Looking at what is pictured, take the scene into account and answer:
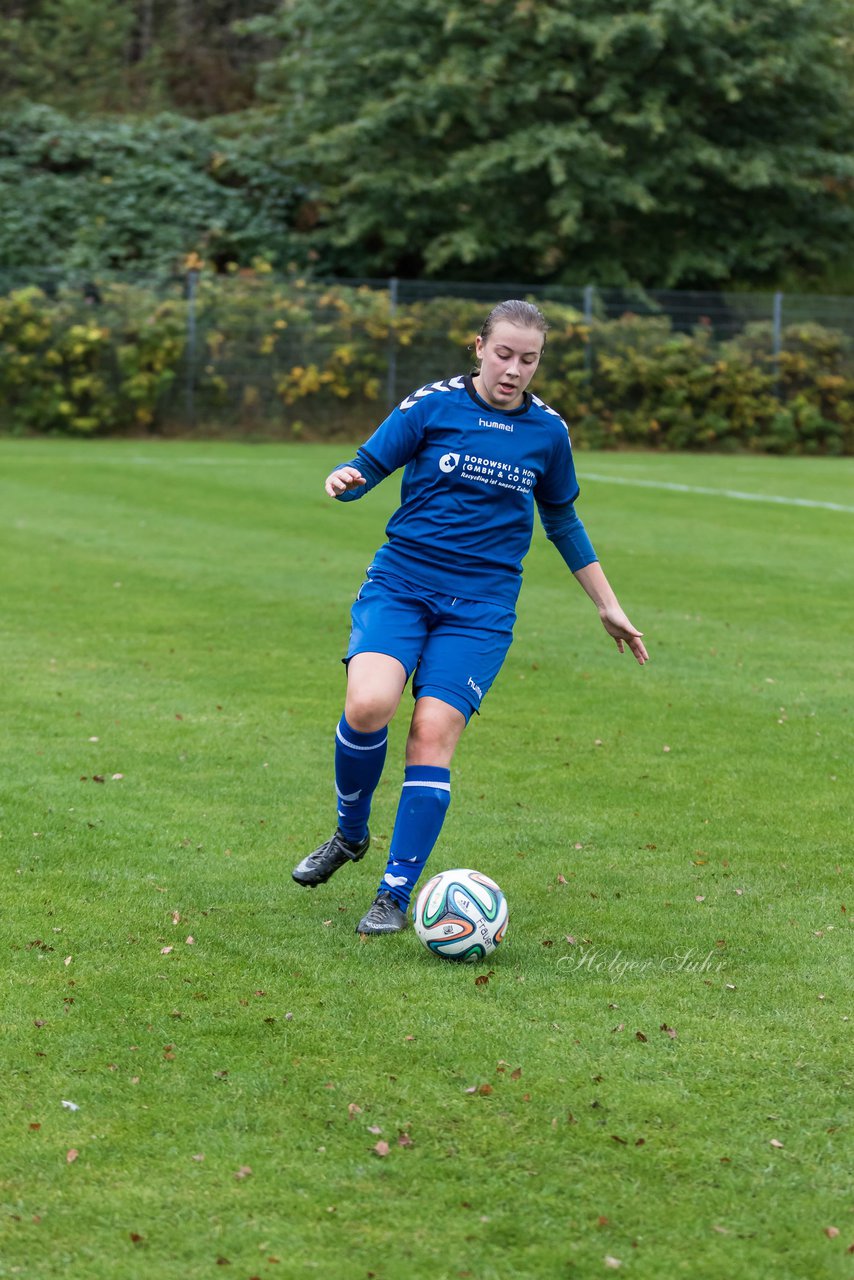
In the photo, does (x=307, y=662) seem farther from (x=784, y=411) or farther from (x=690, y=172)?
(x=690, y=172)

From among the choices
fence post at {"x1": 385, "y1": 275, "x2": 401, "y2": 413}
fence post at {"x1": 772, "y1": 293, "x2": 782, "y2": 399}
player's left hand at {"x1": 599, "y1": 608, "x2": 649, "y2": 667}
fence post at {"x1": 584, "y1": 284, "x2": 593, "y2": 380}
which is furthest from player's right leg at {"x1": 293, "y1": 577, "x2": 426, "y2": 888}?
fence post at {"x1": 772, "y1": 293, "x2": 782, "y2": 399}

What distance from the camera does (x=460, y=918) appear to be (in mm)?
5012

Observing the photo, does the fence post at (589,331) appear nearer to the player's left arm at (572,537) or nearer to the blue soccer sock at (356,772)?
the player's left arm at (572,537)

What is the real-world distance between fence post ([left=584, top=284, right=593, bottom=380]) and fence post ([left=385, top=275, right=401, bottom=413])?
130 inches

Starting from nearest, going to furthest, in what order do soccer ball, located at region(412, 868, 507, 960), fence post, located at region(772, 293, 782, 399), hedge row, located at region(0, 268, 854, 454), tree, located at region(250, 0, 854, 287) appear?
soccer ball, located at region(412, 868, 507, 960) < hedge row, located at region(0, 268, 854, 454) < fence post, located at region(772, 293, 782, 399) < tree, located at region(250, 0, 854, 287)

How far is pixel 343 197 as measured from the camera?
1288 inches

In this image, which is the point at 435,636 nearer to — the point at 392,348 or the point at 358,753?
the point at 358,753

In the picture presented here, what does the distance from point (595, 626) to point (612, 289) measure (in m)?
20.8

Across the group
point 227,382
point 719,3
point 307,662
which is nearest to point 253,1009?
point 307,662

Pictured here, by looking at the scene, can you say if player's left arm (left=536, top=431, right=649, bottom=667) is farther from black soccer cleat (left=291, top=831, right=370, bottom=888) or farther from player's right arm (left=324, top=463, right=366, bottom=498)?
black soccer cleat (left=291, top=831, right=370, bottom=888)

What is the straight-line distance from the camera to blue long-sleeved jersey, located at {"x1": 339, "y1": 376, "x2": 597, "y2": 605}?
552cm

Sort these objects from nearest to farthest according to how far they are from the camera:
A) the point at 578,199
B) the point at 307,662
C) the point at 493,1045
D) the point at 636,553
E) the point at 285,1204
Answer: the point at 285,1204 → the point at 493,1045 → the point at 307,662 → the point at 636,553 → the point at 578,199

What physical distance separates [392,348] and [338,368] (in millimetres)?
1076

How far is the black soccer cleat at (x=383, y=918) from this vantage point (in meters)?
5.31
